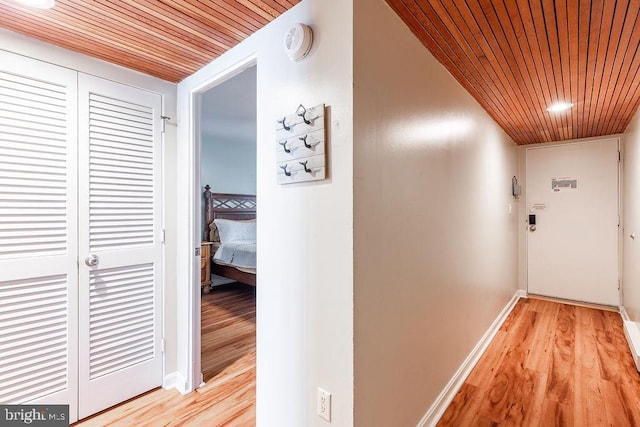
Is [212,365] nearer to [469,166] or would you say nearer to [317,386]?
[317,386]

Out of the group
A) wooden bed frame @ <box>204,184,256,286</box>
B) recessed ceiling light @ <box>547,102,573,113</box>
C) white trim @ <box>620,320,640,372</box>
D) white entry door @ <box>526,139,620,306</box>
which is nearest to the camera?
white trim @ <box>620,320,640,372</box>

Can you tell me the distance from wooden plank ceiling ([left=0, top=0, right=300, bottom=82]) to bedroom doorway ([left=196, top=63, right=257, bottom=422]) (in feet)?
1.30

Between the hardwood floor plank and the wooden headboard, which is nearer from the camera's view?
the hardwood floor plank

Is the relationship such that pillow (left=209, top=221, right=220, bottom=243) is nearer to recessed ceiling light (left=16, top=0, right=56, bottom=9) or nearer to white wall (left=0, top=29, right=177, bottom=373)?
white wall (left=0, top=29, right=177, bottom=373)

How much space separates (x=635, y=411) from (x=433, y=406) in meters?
1.25

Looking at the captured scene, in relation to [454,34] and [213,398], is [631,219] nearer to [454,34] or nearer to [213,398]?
[454,34]

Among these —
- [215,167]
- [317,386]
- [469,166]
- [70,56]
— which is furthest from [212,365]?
[215,167]

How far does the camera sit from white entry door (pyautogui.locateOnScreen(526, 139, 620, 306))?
3.58 metres

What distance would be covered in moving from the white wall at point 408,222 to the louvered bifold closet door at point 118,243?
152 centimetres

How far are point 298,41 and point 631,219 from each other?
11.8 ft

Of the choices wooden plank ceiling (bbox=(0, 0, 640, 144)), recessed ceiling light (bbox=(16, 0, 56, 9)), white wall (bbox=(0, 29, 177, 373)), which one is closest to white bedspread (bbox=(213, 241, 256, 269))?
white wall (bbox=(0, 29, 177, 373))

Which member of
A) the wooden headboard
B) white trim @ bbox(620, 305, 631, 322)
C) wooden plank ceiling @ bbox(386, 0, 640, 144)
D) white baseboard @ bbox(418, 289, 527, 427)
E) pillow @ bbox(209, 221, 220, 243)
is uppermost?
wooden plank ceiling @ bbox(386, 0, 640, 144)

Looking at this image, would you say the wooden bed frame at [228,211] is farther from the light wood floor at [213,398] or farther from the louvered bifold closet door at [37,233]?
the louvered bifold closet door at [37,233]

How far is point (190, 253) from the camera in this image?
2018 millimetres
